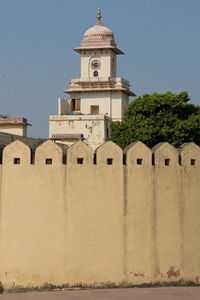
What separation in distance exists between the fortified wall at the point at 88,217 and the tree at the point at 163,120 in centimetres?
1840

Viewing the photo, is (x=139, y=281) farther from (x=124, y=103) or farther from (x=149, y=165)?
(x=124, y=103)

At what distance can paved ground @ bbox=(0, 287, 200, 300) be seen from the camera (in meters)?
12.1

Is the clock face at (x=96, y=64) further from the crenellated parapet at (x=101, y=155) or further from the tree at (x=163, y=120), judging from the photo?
the crenellated parapet at (x=101, y=155)

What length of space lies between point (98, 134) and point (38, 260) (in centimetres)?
3448

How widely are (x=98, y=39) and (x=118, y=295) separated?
42.4m

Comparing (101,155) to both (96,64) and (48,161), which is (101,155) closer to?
(48,161)

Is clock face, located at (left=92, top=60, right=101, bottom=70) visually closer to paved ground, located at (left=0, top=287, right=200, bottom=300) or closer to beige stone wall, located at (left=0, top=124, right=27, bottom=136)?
beige stone wall, located at (left=0, top=124, right=27, bottom=136)

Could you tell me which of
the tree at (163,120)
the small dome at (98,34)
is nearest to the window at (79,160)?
the tree at (163,120)

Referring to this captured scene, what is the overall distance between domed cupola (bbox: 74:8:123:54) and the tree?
19704 millimetres

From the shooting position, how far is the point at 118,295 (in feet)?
40.2

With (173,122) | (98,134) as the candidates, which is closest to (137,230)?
(173,122)

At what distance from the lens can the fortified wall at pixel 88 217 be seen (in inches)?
508

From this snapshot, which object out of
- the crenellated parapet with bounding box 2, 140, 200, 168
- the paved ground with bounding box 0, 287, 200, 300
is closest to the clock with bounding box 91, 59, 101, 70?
the crenellated parapet with bounding box 2, 140, 200, 168

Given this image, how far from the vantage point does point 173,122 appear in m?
31.7
